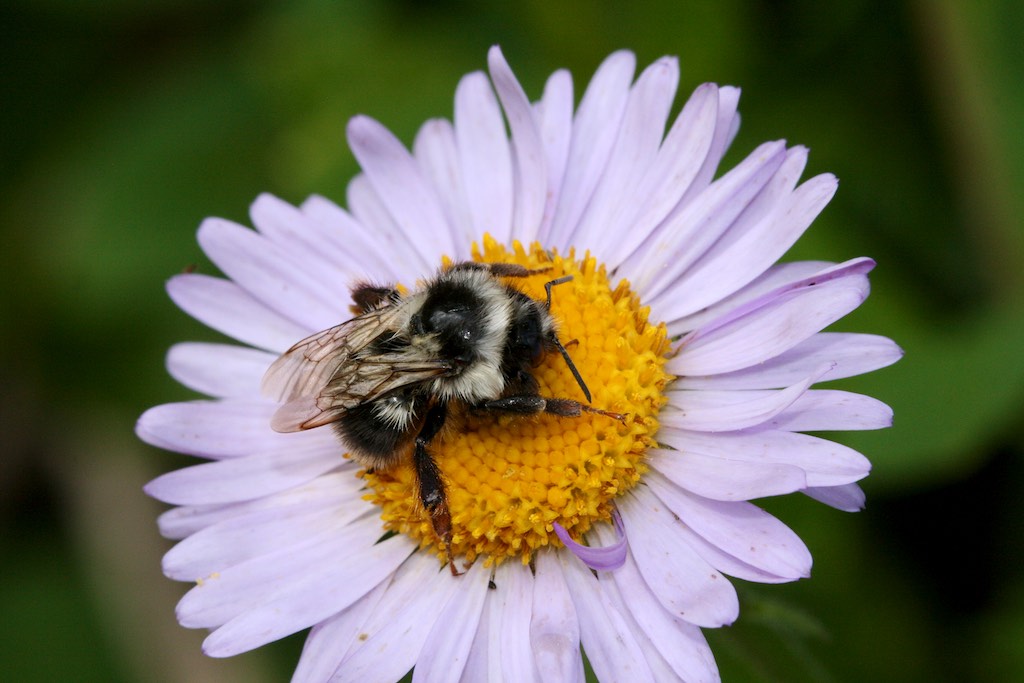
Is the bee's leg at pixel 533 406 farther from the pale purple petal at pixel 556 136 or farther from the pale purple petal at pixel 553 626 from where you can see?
the pale purple petal at pixel 556 136

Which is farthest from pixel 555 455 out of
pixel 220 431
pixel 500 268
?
pixel 220 431

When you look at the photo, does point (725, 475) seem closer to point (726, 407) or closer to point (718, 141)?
point (726, 407)

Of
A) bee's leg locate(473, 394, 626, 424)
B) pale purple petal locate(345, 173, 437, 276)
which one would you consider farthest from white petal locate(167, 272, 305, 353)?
bee's leg locate(473, 394, 626, 424)

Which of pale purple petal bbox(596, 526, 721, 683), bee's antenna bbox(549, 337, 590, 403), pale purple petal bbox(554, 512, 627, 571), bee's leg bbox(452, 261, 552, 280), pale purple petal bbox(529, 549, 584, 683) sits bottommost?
pale purple petal bbox(596, 526, 721, 683)

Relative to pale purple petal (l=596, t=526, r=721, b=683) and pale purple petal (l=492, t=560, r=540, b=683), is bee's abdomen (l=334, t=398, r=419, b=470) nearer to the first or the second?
pale purple petal (l=492, t=560, r=540, b=683)

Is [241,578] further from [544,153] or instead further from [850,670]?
[850,670]

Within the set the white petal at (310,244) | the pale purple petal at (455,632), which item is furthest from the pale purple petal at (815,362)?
the white petal at (310,244)
